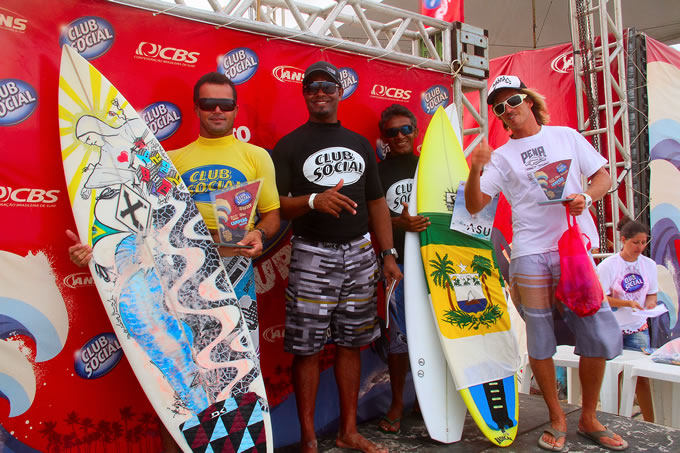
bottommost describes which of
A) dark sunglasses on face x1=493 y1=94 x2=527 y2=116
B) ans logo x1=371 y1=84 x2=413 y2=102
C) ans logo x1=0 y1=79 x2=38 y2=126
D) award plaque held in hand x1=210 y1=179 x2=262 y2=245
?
award plaque held in hand x1=210 y1=179 x2=262 y2=245

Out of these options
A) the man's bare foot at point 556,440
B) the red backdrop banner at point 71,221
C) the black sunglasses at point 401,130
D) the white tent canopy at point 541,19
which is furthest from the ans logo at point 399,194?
the white tent canopy at point 541,19

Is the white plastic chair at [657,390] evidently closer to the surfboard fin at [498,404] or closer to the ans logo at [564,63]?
the surfboard fin at [498,404]

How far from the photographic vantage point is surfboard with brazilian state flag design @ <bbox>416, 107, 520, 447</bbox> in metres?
2.68

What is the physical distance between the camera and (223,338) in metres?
2.28

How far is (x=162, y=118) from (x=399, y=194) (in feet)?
4.49

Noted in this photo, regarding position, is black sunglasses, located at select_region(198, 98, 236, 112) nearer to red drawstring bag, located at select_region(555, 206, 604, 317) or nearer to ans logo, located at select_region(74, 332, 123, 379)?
ans logo, located at select_region(74, 332, 123, 379)

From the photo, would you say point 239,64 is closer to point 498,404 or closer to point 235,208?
point 235,208

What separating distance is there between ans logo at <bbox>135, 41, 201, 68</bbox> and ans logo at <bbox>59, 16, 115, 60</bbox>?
0.14m

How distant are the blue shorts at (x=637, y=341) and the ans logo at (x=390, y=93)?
7.86 ft

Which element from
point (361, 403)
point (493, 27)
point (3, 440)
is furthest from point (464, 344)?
point (493, 27)

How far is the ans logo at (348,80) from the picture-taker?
130 inches

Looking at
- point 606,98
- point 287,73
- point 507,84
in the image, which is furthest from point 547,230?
point 606,98

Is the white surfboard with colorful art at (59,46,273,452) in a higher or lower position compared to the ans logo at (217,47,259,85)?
lower

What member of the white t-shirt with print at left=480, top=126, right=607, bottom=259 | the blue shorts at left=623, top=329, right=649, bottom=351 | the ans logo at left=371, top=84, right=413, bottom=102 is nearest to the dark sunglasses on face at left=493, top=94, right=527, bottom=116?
the white t-shirt with print at left=480, top=126, right=607, bottom=259
